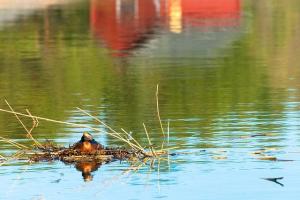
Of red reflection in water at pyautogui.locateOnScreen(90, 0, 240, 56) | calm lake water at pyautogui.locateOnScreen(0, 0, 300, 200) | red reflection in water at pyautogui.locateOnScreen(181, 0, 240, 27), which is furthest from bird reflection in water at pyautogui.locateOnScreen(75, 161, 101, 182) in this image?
red reflection in water at pyautogui.locateOnScreen(181, 0, 240, 27)

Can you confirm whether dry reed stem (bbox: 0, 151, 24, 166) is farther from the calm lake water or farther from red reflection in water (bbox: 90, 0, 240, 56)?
red reflection in water (bbox: 90, 0, 240, 56)

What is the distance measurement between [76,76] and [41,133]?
11186 mm

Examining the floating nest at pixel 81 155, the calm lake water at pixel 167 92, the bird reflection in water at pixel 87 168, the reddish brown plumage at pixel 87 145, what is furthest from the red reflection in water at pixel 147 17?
the bird reflection in water at pixel 87 168

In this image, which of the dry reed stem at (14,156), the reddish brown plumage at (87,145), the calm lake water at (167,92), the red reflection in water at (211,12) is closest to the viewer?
the calm lake water at (167,92)

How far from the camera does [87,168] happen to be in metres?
16.9

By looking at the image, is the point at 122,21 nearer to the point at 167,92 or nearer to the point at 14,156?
the point at 167,92

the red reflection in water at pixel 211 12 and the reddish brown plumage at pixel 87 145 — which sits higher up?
the red reflection in water at pixel 211 12

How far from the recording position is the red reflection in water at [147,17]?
46.9 metres

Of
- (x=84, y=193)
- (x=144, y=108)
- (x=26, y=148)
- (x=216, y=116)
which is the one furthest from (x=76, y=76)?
(x=84, y=193)

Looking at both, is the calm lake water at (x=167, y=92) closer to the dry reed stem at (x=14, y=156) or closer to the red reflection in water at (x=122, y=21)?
the red reflection in water at (x=122, y=21)

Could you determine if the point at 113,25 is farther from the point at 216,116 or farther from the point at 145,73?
the point at 216,116

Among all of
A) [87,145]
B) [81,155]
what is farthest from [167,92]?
[87,145]

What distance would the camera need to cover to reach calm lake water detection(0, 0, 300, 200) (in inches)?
623

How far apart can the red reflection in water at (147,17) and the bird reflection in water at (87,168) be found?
980 inches
